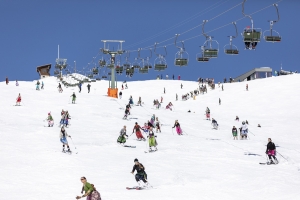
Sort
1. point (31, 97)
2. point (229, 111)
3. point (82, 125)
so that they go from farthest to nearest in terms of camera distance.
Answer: point (229, 111)
point (31, 97)
point (82, 125)

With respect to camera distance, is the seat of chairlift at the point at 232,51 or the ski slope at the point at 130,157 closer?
the ski slope at the point at 130,157

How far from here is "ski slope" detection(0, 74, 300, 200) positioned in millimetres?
17500

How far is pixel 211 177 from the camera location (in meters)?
20.2

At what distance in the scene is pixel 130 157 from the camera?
24766 millimetres

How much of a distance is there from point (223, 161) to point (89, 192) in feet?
38.9

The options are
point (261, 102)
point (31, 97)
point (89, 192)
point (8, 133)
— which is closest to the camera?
point (89, 192)

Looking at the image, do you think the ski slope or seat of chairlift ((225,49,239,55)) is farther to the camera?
seat of chairlift ((225,49,239,55))

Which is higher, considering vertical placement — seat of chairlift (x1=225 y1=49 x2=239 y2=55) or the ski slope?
seat of chairlift (x1=225 y1=49 x2=239 y2=55)

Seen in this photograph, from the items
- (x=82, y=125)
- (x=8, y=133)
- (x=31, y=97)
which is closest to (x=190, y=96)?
(x=31, y=97)

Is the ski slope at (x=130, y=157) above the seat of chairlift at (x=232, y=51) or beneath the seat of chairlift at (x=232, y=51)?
beneath

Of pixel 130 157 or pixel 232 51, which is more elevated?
pixel 232 51

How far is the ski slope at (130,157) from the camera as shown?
17.5 metres

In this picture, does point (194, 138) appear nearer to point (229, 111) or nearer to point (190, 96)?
point (229, 111)

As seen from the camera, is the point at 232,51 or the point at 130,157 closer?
the point at 130,157
